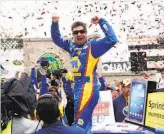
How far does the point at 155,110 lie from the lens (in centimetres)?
316

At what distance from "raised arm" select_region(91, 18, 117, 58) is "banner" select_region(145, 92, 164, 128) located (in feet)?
2.08

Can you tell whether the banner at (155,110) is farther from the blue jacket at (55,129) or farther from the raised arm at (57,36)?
the blue jacket at (55,129)

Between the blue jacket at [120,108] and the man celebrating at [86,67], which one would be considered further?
the blue jacket at [120,108]

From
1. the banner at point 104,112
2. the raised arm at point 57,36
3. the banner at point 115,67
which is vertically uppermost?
the raised arm at point 57,36

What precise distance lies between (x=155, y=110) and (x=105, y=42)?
0.80 meters

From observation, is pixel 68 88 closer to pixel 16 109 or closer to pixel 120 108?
pixel 120 108

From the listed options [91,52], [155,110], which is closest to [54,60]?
[91,52]

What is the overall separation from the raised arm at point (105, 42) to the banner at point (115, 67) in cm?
372

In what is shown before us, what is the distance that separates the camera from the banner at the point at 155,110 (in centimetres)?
309

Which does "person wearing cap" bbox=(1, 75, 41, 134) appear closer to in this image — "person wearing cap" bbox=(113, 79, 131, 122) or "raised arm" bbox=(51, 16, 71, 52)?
"raised arm" bbox=(51, 16, 71, 52)

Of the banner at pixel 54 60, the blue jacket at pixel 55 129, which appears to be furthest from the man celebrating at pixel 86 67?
the banner at pixel 54 60

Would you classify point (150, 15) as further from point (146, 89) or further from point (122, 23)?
point (146, 89)

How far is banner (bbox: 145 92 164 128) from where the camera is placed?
10.2 feet

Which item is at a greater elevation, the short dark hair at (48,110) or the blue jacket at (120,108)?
the short dark hair at (48,110)
